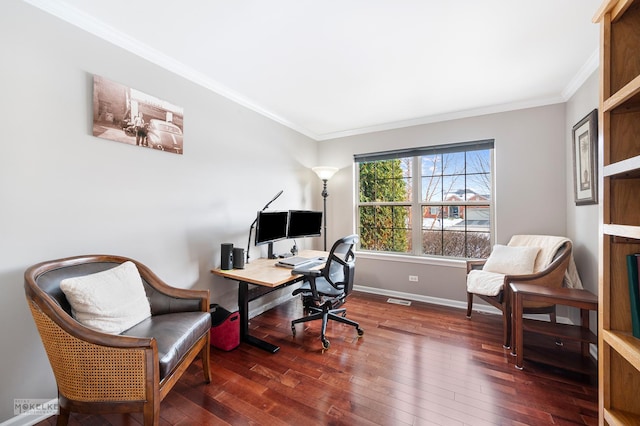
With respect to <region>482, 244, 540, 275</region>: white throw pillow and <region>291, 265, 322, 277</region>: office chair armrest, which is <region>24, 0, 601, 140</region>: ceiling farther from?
<region>291, 265, 322, 277</region>: office chair armrest

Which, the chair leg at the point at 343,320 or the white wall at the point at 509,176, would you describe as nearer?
the chair leg at the point at 343,320

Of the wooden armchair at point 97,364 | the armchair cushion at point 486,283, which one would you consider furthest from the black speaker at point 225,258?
the armchair cushion at point 486,283

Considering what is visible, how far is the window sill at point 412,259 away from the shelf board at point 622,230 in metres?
2.38

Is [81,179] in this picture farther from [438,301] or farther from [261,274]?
[438,301]

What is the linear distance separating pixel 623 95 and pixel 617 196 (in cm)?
37

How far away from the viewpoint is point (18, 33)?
1424 mm

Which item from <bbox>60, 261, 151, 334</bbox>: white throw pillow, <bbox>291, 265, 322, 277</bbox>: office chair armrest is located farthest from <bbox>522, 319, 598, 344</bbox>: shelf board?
<bbox>60, 261, 151, 334</bbox>: white throw pillow

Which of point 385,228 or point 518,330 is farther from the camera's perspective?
point 385,228

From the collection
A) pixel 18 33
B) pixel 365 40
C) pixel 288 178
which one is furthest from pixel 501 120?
pixel 18 33

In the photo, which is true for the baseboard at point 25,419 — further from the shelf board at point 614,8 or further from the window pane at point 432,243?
the window pane at point 432,243

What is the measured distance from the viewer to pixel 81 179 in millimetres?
1663

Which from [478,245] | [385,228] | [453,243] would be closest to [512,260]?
[478,245]

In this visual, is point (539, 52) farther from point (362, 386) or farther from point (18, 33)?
point (18, 33)

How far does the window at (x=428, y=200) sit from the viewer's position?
322 centimetres
